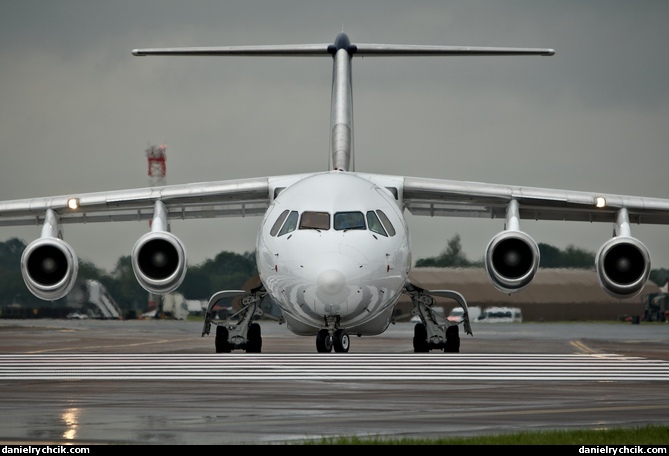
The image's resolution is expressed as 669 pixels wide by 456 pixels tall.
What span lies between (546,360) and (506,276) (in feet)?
14.0

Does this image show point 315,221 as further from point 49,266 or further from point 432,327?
point 49,266

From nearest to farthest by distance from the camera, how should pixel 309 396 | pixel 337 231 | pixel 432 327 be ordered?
pixel 309 396, pixel 337 231, pixel 432 327

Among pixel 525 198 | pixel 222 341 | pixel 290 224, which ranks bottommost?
pixel 222 341

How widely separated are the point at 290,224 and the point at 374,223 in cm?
124

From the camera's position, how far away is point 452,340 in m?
20.7

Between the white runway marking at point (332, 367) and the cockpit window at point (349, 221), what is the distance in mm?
Answer: 1909

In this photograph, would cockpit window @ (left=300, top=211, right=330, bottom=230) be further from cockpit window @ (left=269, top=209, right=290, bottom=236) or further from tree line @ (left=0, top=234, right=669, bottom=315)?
→ tree line @ (left=0, top=234, right=669, bottom=315)

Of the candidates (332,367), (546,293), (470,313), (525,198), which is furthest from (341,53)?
(470,313)

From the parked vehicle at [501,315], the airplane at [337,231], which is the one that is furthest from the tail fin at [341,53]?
the parked vehicle at [501,315]

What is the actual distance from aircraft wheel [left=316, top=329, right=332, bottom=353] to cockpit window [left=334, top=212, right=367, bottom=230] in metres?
1.61

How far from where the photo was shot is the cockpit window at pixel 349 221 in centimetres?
1786

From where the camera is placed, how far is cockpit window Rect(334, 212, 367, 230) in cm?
1786

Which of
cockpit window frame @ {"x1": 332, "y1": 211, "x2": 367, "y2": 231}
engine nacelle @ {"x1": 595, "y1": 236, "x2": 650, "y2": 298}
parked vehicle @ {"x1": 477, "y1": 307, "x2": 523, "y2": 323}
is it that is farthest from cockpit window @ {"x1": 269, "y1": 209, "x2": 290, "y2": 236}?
parked vehicle @ {"x1": 477, "y1": 307, "x2": 523, "y2": 323}

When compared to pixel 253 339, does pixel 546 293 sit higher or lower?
higher
